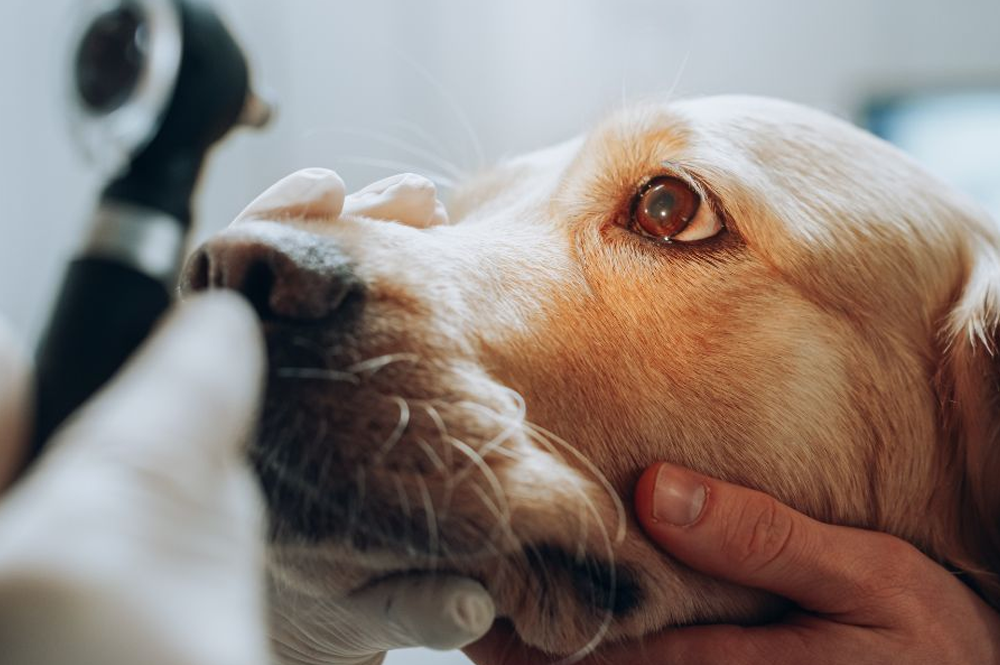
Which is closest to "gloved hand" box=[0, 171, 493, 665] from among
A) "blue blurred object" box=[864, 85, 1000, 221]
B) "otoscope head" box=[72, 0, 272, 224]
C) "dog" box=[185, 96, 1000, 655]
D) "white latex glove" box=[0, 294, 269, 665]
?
"white latex glove" box=[0, 294, 269, 665]

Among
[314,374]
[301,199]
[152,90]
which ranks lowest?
[314,374]

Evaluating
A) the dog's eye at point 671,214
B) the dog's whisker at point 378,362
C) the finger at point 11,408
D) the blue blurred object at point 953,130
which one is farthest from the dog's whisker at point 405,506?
the blue blurred object at point 953,130

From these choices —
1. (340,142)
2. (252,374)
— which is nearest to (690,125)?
(252,374)

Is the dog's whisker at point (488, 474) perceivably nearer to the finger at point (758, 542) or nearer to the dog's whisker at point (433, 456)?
the dog's whisker at point (433, 456)

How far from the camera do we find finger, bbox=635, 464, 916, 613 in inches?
40.3

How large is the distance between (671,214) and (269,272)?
58 centimetres

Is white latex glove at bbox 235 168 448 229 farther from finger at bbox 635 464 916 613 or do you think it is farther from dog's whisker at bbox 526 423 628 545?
finger at bbox 635 464 916 613

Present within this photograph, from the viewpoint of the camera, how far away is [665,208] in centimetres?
120

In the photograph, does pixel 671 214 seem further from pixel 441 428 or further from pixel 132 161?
pixel 132 161

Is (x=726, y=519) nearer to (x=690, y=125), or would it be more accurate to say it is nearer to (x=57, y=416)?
(x=690, y=125)

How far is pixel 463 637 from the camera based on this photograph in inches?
37.2

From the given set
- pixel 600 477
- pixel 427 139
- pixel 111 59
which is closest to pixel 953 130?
pixel 427 139

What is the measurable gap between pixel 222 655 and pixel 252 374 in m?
0.23

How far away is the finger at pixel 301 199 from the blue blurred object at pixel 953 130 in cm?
310
